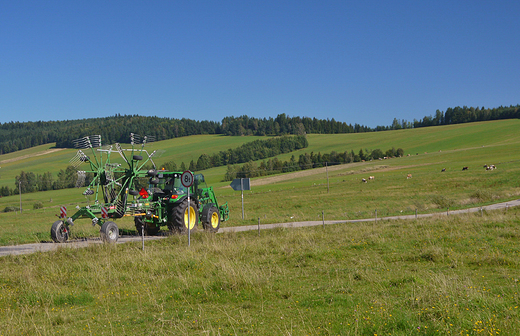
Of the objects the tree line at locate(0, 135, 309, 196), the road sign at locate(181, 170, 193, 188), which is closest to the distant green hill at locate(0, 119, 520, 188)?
the tree line at locate(0, 135, 309, 196)

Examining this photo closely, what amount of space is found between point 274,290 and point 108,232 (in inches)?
409

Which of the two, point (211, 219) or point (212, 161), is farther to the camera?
point (212, 161)

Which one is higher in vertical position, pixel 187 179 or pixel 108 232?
pixel 187 179

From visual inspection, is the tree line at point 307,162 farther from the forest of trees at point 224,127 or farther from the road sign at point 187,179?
the road sign at point 187,179

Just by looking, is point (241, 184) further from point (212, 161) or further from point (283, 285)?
point (212, 161)

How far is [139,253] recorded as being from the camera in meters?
12.3

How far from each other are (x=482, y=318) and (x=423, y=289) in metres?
1.75

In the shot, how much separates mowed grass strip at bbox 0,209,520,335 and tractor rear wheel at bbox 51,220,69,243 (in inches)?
150

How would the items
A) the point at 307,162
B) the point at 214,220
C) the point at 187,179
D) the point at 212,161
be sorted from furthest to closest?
1. the point at 212,161
2. the point at 307,162
3. the point at 214,220
4. the point at 187,179

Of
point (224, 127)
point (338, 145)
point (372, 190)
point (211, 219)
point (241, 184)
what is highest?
point (224, 127)

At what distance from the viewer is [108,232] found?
16.6 meters

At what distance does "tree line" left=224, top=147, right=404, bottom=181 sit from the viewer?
96625 millimetres

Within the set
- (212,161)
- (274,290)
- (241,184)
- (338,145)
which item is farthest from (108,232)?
(338,145)

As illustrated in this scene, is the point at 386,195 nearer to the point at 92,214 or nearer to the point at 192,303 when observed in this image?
the point at 92,214
